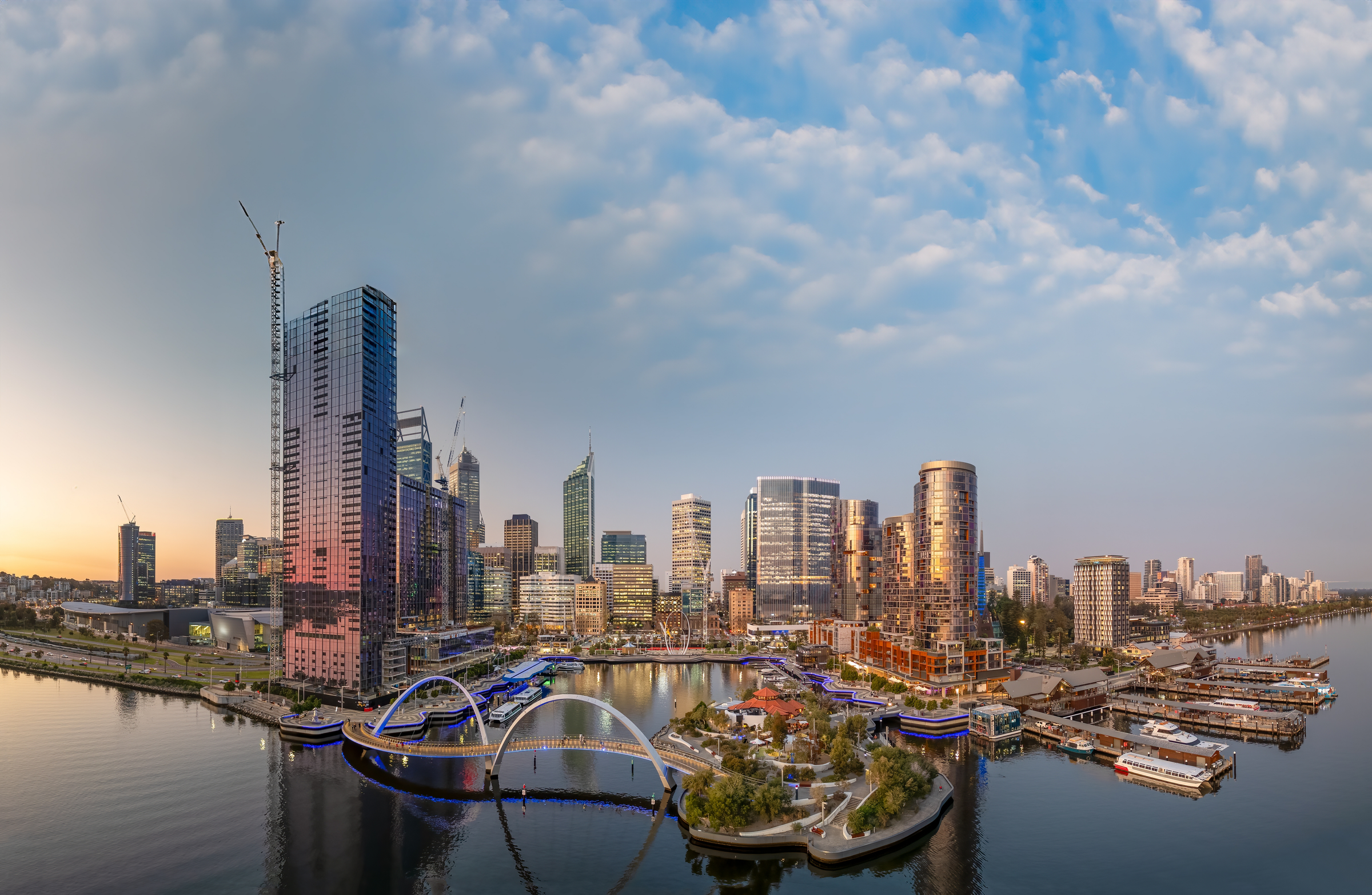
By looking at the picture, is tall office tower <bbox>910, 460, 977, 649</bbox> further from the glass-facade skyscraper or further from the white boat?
the white boat

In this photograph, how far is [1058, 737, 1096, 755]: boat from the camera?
2544 inches

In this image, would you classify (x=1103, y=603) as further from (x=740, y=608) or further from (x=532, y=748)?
(x=532, y=748)

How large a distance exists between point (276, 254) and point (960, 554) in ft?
358

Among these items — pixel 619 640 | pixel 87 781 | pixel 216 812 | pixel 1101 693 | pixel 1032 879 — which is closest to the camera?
pixel 1032 879

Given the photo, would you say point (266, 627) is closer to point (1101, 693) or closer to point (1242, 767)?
point (1101, 693)

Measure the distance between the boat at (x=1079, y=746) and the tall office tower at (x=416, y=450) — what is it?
123 m

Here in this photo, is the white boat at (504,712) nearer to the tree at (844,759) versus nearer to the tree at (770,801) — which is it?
the tree at (844,759)

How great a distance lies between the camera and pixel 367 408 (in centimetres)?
8844

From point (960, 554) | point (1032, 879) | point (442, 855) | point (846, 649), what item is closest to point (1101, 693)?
point (960, 554)

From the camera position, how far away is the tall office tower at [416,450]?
15125cm

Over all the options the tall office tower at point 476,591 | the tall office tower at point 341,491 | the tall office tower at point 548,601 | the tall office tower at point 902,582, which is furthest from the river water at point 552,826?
the tall office tower at point 476,591

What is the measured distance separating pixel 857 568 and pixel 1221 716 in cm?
8069

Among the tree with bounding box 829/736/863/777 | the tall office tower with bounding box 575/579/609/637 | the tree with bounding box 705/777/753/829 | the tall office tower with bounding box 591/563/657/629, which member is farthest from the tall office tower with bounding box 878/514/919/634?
the tall office tower with bounding box 591/563/657/629

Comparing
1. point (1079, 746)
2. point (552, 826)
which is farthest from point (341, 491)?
point (1079, 746)
